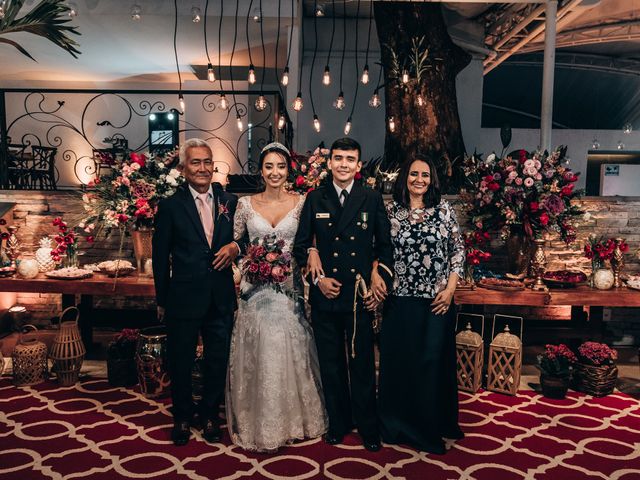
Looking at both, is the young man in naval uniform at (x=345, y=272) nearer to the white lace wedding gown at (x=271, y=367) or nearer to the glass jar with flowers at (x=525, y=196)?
the white lace wedding gown at (x=271, y=367)

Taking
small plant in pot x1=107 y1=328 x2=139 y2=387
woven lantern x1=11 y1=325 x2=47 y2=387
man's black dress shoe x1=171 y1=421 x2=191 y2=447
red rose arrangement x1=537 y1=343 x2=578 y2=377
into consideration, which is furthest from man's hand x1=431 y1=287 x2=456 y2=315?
woven lantern x1=11 y1=325 x2=47 y2=387

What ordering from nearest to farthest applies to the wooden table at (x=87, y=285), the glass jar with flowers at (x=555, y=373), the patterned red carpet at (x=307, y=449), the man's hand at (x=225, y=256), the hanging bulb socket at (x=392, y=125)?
1. the patterned red carpet at (x=307, y=449)
2. the man's hand at (x=225, y=256)
3. the glass jar with flowers at (x=555, y=373)
4. the wooden table at (x=87, y=285)
5. the hanging bulb socket at (x=392, y=125)

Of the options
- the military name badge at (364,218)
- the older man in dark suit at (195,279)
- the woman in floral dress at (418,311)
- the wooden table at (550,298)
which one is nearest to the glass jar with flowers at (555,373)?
the wooden table at (550,298)

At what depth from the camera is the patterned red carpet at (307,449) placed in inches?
115

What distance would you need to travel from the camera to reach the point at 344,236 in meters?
3.09

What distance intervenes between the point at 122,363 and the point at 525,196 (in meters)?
3.67

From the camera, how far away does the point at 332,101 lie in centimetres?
912

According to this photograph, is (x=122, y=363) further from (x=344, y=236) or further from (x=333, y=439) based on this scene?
(x=344, y=236)

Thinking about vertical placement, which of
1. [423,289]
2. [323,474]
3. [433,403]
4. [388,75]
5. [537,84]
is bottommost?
[323,474]

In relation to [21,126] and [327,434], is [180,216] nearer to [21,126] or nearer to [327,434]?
[327,434]

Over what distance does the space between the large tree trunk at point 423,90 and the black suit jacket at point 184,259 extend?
3319 mm

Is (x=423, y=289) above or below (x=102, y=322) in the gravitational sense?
above

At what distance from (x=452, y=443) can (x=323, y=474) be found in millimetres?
930

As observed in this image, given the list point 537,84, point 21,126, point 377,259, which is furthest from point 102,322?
point 537,84
